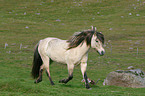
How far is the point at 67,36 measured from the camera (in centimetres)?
5047

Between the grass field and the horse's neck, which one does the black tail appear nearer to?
the grass field

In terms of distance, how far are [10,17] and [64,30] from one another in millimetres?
19547

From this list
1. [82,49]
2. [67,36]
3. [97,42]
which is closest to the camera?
[97,42]

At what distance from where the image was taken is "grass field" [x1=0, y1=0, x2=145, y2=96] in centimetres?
1327

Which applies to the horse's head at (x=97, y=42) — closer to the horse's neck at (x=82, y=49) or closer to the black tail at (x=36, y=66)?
the horse's neck at (x=82, y=49)

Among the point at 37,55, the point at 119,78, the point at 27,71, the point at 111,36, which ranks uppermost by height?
the point at 37,55

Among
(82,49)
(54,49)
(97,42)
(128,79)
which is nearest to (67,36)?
(128,79)

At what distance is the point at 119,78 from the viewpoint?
60.7 ft

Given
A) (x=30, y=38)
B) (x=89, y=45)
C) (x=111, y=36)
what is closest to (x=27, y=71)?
(x=89, y=45)

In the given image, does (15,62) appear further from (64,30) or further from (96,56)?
(64,30)

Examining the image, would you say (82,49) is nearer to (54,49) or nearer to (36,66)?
(54,49)

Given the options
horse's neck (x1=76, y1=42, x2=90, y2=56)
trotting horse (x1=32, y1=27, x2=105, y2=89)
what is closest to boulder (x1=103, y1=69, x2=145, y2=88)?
Result: trotting horse (x1=32, y1=27, x2=105, y2=89)

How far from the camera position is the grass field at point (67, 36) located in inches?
523

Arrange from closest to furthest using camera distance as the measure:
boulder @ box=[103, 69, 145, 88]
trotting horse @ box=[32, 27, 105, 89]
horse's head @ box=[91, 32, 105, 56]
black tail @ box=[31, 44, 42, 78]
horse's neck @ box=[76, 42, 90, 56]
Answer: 1. horse's head @ box=[91, 32, 105, 56]
2. trotting horse @ box=[32, 27, 105, 89]
3. horse's neck @ box=[76, 42, 90, 56]
4. black tail @ box=[31, 44, 42, 78]
5. boulder @ box=[103, 69, 145, 88]
